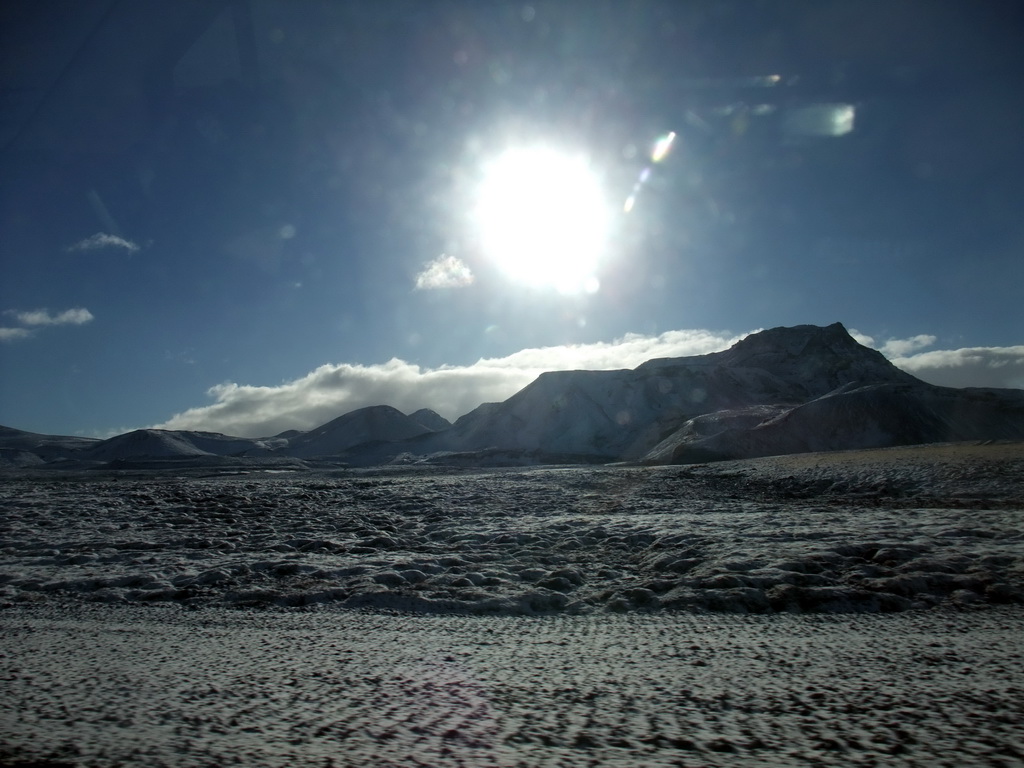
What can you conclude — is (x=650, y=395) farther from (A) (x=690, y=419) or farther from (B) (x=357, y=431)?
(B) (x=357, y=431)

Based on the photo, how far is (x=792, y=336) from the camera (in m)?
134

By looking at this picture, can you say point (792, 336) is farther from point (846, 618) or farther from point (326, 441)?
point (846, 618)

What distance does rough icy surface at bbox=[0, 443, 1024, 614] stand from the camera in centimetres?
689

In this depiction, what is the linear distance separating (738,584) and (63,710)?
616 centimetres

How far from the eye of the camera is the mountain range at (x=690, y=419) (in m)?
55.6

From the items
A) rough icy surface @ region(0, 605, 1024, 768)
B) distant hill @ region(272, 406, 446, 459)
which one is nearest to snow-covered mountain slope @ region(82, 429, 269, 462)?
distant hill @ region(272, 406, 446, 459)

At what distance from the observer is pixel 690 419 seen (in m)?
91.6

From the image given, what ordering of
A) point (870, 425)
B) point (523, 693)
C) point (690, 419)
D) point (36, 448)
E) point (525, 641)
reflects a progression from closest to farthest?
point (523, 693) → point (525, 641) → point (870, 425) → point (690, 419) → point (36, 448)

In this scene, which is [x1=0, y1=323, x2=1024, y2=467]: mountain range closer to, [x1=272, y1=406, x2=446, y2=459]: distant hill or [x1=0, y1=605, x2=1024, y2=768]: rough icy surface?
[x1=272, y1=406, x2=446, y2=459]: distant hill

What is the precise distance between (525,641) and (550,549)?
4.58 metres

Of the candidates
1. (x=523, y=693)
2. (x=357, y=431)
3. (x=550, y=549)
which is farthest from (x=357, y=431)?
(x=523, y=693)

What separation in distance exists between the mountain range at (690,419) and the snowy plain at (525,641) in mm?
46345

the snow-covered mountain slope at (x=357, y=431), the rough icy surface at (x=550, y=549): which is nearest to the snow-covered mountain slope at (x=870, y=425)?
the rough icy surface at (x=550, y=549)

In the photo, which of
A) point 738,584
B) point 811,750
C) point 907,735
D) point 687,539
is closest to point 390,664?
point 811,750
